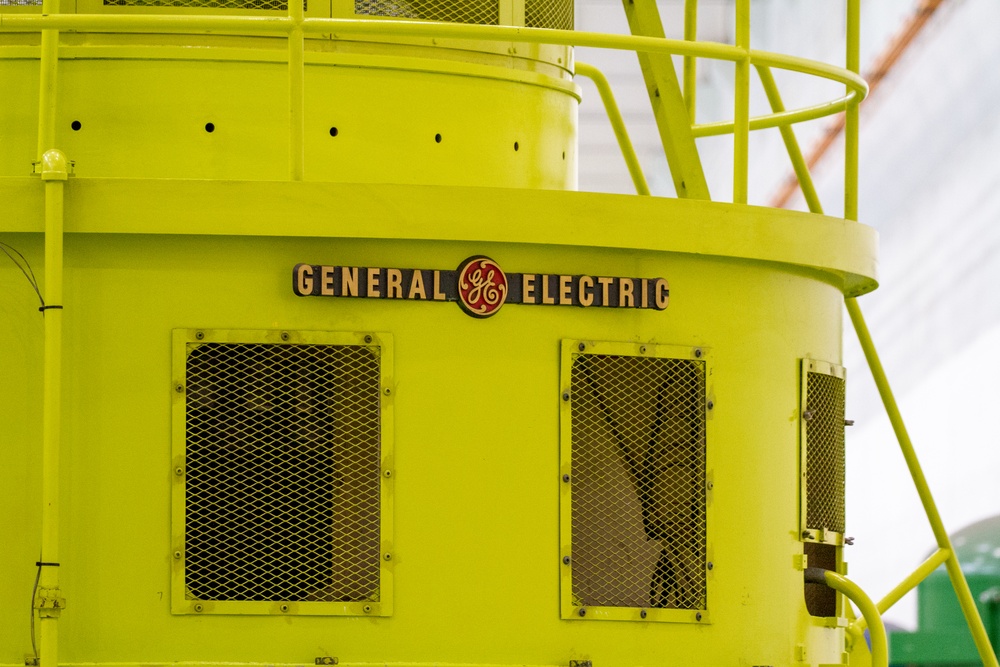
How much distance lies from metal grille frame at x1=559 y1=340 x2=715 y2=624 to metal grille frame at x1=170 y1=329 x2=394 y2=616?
68 centimetres

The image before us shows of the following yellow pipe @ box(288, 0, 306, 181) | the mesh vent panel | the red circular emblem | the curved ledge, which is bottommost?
the red circular emblem

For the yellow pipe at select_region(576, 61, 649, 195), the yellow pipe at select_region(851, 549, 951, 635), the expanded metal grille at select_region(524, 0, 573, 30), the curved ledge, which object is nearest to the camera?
the curved ledge

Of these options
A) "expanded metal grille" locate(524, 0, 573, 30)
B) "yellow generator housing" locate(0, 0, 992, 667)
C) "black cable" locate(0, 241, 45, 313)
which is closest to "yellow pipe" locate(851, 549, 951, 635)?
"yellow generator housing" locate(0, 0, 992, 667)

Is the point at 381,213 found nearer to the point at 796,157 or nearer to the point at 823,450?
the point at 823,450

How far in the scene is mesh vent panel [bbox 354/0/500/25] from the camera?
637cm

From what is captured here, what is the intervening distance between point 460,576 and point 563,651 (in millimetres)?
505

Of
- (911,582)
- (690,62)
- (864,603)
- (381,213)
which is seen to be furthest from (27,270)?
(911,582)

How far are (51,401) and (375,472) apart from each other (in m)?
1.23

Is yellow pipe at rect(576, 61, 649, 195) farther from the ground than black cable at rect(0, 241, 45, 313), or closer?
farther from the ground

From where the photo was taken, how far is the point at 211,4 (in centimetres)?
626

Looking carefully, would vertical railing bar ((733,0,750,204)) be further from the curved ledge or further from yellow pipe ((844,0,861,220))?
yellow pipe ((844,0,861,220))

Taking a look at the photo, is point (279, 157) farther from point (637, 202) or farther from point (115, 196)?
point (637, 202)

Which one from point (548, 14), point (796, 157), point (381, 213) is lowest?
point (381, 213)

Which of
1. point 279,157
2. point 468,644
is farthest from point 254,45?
point 468,644
